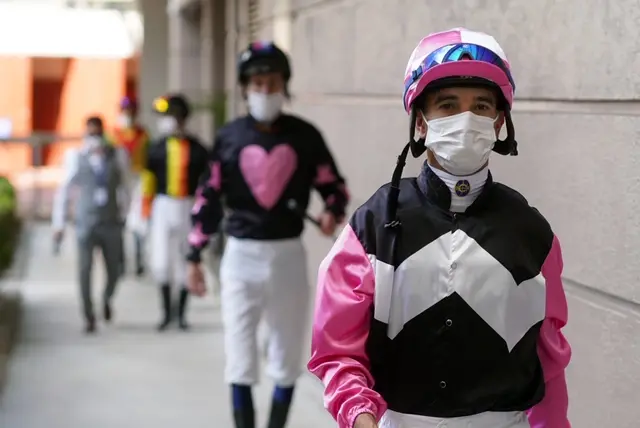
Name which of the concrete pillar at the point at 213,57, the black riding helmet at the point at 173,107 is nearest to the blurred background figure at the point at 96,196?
the black riding helmet at the point at 173,107

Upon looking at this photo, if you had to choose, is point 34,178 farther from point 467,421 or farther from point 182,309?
point 467,421

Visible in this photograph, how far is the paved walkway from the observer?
262 inches

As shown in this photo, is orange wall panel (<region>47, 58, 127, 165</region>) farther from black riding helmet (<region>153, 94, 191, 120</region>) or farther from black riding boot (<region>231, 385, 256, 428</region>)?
black riding boot (<region>231, 385, 256, 428</region>)

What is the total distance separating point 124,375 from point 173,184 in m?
1.98

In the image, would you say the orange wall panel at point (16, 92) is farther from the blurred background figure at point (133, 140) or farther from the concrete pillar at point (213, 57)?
the blurred background figure at point (133, 140)

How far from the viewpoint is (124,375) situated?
785 centimetres

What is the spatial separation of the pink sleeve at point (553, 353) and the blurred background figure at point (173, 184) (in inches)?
257

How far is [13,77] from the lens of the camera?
2380 cm

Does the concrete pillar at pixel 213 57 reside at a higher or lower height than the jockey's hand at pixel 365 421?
higher

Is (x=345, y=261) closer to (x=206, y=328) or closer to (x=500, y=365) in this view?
(x=500, y=365)

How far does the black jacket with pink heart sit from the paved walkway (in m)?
1.54

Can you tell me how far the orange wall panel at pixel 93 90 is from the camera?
24.9 m

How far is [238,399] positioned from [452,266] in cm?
302

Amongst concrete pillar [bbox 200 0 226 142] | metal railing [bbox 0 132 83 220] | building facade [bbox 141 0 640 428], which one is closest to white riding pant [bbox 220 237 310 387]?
building facade [bbox 141 0 640 428]
